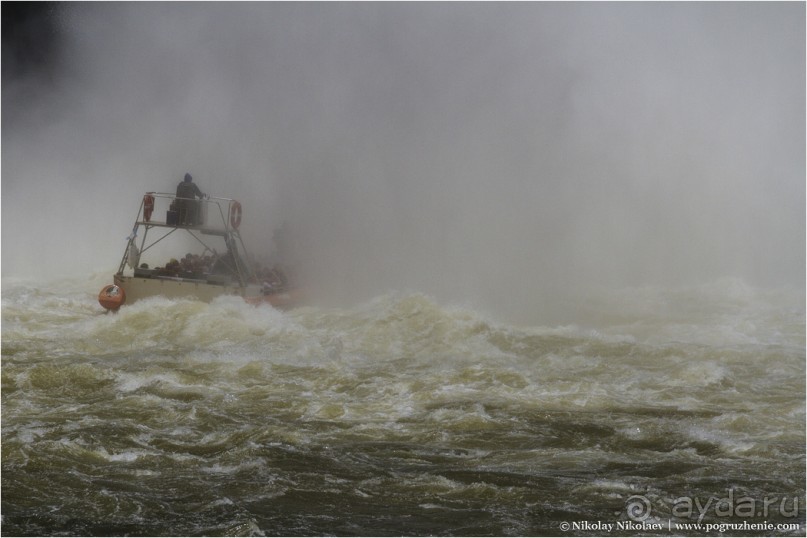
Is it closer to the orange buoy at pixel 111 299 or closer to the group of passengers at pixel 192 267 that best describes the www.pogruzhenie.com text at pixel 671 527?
the orange buoy at pixel 111 299

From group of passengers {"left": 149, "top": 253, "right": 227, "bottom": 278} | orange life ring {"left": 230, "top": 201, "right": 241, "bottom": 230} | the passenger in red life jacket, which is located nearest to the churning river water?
group of passengers {"left": 149, "top": 253, "right": 227, "bottom": 278}

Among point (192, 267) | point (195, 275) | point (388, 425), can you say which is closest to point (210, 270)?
point (192, 267)

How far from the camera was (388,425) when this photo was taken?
418 inches

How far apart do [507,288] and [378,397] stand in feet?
41.6

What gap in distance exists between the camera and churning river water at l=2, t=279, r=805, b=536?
296 inches

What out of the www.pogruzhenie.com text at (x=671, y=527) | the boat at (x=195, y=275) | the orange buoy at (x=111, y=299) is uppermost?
the boat at (x=195, y=275)

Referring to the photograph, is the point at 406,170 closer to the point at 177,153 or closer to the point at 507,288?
the point at 507,288

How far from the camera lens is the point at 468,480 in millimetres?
8453

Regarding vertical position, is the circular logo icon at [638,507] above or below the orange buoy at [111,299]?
below

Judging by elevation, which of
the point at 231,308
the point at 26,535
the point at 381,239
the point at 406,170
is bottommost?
the point at 26,535

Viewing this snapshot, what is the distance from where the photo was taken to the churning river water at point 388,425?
752cm

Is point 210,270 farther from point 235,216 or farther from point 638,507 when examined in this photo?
point 638,507

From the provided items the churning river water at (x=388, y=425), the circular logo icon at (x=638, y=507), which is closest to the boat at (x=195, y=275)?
the churning river water at (x=388, y=425)

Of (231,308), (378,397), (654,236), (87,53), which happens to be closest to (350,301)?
(231,308)
